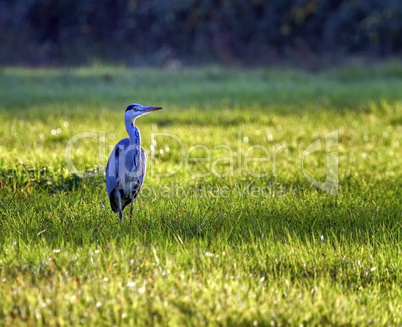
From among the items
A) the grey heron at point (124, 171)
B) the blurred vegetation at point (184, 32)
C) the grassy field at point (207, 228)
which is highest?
the blurred vegetation at point (184, 32)

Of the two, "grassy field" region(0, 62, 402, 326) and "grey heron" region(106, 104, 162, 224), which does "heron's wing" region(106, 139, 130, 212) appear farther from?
"grassy field" region(0, 62, 402, 326)

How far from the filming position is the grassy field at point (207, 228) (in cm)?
371

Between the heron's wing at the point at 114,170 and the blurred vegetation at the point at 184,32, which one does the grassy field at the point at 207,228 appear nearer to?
the heron's wing at the point at 114,170

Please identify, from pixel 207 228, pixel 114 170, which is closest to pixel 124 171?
pixel 114 170

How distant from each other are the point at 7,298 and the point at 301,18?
24225mm

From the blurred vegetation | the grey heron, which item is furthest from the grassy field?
the blurred vegetation

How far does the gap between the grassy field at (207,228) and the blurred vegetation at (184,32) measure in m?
13.9

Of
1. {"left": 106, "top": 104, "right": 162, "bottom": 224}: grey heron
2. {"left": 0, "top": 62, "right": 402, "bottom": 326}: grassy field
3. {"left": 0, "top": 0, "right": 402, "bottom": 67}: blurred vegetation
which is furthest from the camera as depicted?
{"left": 0, "top": 0, "right": 402, "bottom": 67}: blurred vegetation

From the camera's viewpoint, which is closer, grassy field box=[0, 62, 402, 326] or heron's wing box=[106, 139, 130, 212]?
grassy field box=[0, 62, 402, 326]

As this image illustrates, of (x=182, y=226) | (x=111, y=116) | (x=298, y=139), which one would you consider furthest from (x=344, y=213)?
(x=111, y=116)

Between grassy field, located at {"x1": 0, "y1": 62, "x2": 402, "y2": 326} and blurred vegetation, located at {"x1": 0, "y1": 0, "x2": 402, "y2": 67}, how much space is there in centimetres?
1385

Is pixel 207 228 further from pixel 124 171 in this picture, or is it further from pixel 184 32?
pixel 184 32

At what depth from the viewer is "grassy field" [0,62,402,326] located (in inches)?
146

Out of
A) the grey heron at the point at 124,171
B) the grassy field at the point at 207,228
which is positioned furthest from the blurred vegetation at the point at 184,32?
the grey heron at the point at 124,171
